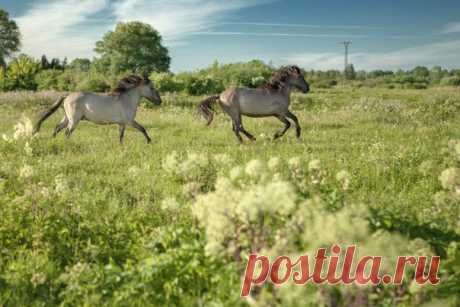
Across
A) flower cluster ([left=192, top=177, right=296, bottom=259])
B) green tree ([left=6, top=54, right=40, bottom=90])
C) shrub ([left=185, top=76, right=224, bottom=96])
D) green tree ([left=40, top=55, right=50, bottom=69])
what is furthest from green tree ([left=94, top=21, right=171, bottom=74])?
flower cluster ([left=192, top=177, right=296, bottom=259])

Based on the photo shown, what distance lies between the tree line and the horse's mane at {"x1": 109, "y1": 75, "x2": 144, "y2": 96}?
61cm

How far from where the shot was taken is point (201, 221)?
3.56m

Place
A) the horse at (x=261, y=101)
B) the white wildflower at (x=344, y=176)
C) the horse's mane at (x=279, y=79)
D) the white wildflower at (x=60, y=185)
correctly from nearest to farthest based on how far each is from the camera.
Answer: the white wildflower at (x=344, y=176), the white wildflower at (x=60, y=185), the horse at (x=261, y=101), the horse's mane at (x=279, y=79)

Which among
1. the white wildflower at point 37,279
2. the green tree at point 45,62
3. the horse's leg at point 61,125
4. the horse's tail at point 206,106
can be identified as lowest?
the white wildflower at point 37,279

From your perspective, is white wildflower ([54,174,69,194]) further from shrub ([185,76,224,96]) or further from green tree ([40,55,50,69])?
green tree ([40,55,50,69])

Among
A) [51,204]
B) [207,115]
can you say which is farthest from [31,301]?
[207,115]

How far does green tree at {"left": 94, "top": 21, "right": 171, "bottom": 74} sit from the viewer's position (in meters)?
81.4

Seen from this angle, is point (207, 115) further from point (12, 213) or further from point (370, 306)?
point (370, 306)

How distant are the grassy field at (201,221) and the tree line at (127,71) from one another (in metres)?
7.01

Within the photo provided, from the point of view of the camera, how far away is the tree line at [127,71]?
40812 millimetres

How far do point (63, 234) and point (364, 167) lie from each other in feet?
19.7

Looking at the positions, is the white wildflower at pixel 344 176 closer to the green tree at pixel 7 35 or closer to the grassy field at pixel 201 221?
the grassy field at pixel 201 221

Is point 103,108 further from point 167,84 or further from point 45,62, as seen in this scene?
point 45,62

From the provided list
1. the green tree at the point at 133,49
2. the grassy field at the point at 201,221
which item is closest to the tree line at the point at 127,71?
the green tree at the point at 133,49
